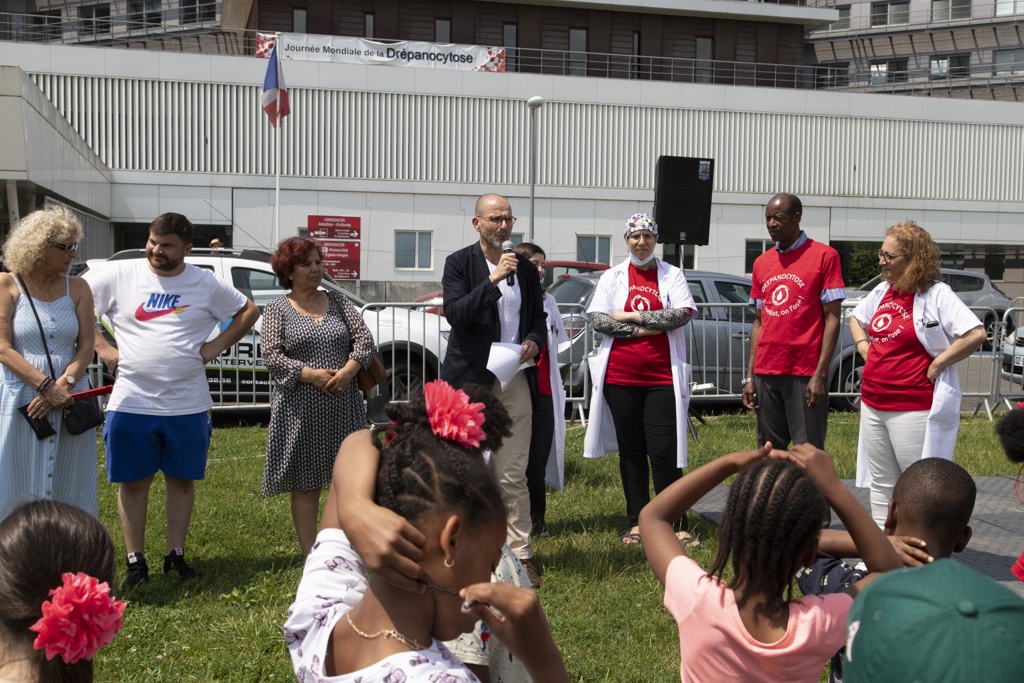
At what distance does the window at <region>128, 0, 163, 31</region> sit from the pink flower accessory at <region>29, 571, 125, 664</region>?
45.1 meters

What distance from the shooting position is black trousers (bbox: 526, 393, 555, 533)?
6480 millimetres

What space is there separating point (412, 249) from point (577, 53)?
475 inches

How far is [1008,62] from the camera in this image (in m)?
53.8

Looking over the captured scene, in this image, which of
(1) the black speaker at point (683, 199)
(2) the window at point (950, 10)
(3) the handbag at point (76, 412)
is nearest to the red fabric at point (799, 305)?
(3) the handbag at point (76, 412)

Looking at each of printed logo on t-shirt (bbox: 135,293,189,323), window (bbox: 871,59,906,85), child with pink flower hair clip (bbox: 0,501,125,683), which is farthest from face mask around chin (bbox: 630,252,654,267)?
window (bbox: 871,59,906,85)

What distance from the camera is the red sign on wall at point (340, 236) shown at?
105ft

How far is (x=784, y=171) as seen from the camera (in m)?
35.9

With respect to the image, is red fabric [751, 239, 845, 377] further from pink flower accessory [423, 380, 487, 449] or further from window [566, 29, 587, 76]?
window [566, 29, 587, 76]

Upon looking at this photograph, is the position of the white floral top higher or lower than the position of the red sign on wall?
lower

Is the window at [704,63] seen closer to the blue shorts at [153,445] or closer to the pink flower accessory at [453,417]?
the blue shorts at [153,445]

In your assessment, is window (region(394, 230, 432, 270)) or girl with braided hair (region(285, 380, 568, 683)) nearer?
girl with braided hair (region(285, 380, 568, 683))

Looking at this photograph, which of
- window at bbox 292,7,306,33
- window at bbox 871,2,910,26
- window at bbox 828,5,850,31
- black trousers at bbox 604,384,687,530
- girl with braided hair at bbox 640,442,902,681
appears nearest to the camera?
girl with braided hair at bbox 640,442,902,681

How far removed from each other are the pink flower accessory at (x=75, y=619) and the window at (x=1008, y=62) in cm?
5880

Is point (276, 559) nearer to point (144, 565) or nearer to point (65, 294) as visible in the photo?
point (144, 565)
